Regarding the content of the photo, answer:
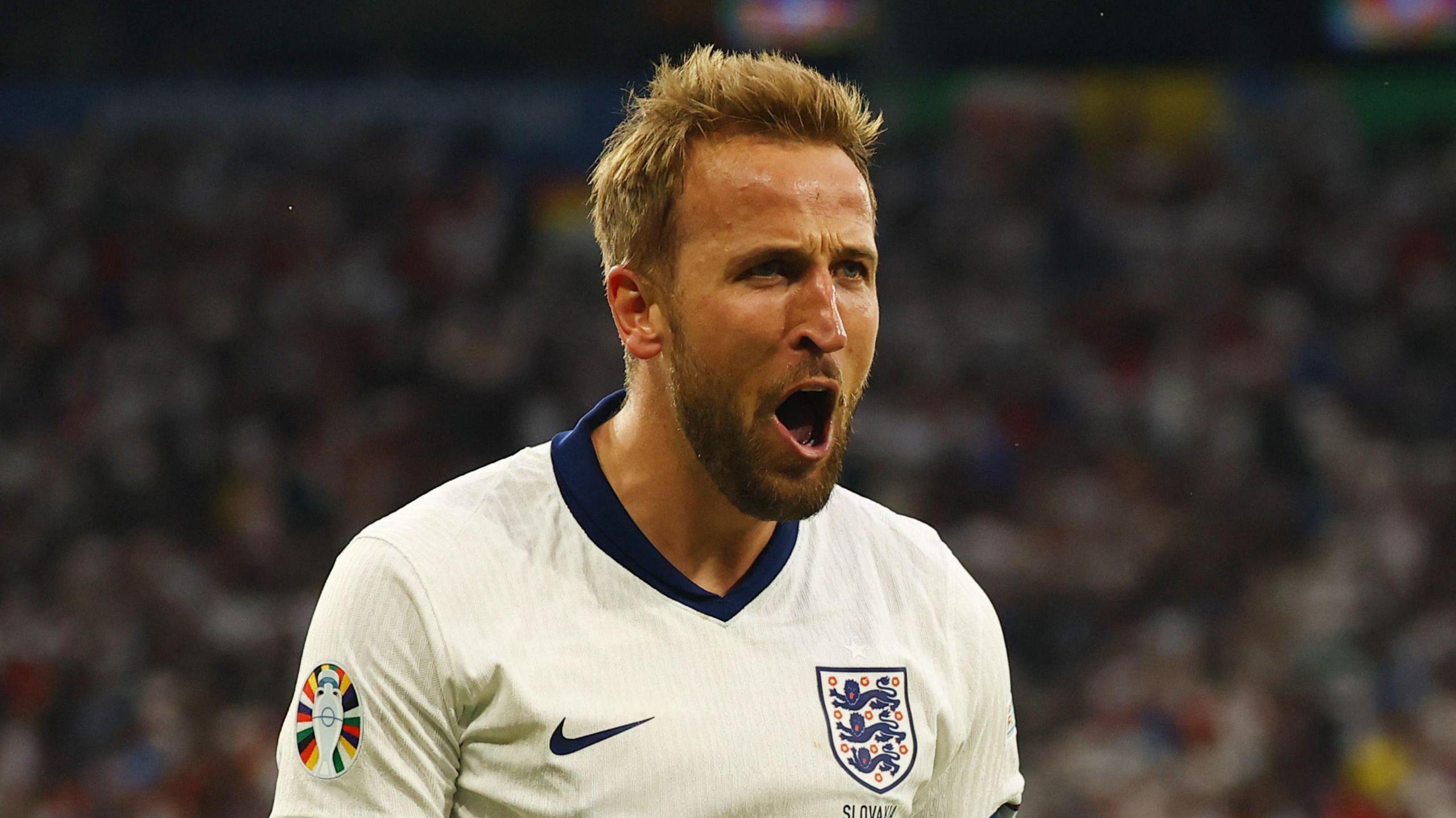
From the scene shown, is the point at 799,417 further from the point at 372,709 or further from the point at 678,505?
the point at 372,709

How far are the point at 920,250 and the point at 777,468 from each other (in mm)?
9153

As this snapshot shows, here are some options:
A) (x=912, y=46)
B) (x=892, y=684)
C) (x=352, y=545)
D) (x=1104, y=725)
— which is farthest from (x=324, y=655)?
(x=912, y=46)

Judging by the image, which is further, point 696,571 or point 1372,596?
point 1372,596

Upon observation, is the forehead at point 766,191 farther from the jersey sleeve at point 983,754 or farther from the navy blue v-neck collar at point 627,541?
the jersey sleeve at point 983,754

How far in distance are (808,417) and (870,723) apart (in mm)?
430

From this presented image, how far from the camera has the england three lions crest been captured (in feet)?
7.74

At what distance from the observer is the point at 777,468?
A: 7.64 feet

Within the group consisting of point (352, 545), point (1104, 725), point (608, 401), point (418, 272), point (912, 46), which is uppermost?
point (912, 46)

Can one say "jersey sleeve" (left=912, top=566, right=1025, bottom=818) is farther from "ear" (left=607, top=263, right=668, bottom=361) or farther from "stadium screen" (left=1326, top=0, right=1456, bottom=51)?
"stadium screen" (left=1326, top=0, right=1456, bottom=51)

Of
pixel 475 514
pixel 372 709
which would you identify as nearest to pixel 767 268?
pixel 475 514

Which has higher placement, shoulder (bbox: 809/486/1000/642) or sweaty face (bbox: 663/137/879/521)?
sweaty face (bbox: 663/137/879/521)

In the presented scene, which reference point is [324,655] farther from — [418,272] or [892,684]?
[418,272]

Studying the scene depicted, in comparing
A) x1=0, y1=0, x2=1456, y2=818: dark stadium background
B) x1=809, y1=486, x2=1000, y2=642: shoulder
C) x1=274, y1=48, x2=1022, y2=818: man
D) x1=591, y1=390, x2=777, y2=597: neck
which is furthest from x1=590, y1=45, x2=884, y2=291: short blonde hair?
x1=0, y1=0, x2=1456, y2=818: dark stadium background

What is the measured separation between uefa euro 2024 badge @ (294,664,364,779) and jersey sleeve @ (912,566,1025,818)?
2.69ft
